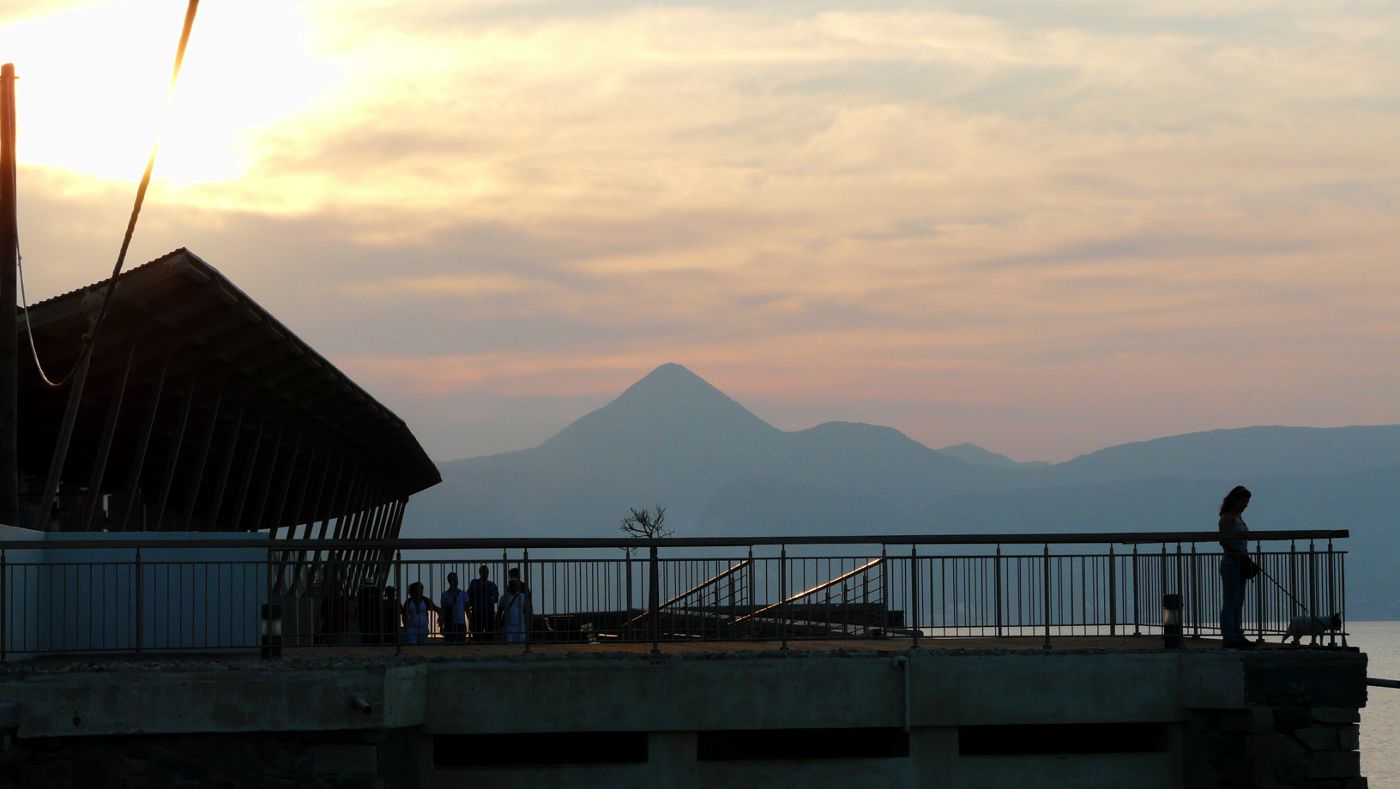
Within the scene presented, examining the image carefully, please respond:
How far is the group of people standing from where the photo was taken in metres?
20.8

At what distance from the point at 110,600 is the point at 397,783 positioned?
4206 mm

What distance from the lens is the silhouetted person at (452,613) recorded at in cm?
2139

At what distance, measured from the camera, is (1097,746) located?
21859 millimetres

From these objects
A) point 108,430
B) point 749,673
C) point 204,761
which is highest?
point 108,430

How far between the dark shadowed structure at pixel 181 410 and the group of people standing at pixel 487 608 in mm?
6075

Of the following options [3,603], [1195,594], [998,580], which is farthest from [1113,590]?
[3,603]

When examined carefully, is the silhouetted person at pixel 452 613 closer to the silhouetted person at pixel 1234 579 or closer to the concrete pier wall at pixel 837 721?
the concrete pier wall at pixel 837 721

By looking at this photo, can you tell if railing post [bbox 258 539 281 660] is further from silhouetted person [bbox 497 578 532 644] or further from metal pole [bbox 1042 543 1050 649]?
metal pole [bbox 1042 543 1050 649]

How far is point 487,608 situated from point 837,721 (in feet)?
14.2

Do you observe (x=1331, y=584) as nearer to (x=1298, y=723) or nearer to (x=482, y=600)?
(x=1298, y=723)

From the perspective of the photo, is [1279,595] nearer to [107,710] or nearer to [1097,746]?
[1097,746]

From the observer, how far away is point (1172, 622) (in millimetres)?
21984

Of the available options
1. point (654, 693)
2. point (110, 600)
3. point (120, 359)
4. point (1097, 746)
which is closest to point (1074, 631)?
point (1097, 746)

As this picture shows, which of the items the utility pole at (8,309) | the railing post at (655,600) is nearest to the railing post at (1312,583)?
the railing post at (655,600)
